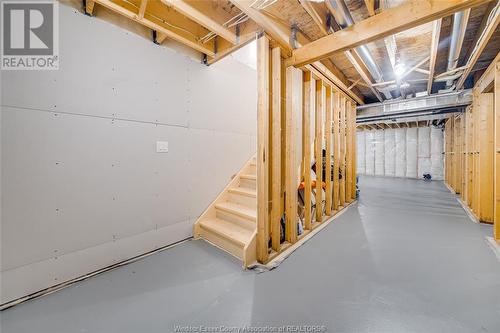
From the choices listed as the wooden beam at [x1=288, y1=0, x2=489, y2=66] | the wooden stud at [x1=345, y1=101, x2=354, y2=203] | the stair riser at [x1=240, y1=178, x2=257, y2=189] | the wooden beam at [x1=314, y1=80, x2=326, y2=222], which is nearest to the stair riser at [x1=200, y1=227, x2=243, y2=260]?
the stair riser at [x1=240, y1=178, x2=257, y2=189]

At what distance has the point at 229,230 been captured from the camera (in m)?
2.54

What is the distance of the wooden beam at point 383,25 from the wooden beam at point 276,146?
28 cm

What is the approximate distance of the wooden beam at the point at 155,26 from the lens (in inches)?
74.3

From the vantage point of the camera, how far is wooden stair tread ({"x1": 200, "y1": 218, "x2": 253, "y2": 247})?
7.49ft

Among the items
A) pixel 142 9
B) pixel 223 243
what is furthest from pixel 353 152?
pixel 142 9

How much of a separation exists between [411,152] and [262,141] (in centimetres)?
1017

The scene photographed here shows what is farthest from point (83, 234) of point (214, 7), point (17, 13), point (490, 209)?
point (490, 209)

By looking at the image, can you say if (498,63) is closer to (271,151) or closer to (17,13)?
(271,151)

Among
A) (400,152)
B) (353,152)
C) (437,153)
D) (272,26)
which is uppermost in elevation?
(272,26)

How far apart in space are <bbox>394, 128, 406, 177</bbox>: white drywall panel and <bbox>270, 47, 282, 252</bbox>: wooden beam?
386 inches

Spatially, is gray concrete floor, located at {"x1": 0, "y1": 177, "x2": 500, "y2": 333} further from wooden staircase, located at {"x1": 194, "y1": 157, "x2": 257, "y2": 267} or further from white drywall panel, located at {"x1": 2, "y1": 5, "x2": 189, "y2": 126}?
white drywall panel, located at {"x1": 2, "y1": 5, "x2": 189, "y2": 126}

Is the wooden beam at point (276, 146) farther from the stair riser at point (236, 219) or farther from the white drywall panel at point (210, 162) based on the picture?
the white drywall panel at point (210, 162)

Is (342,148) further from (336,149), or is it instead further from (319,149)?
(319,149)

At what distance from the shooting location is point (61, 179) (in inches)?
70.7
